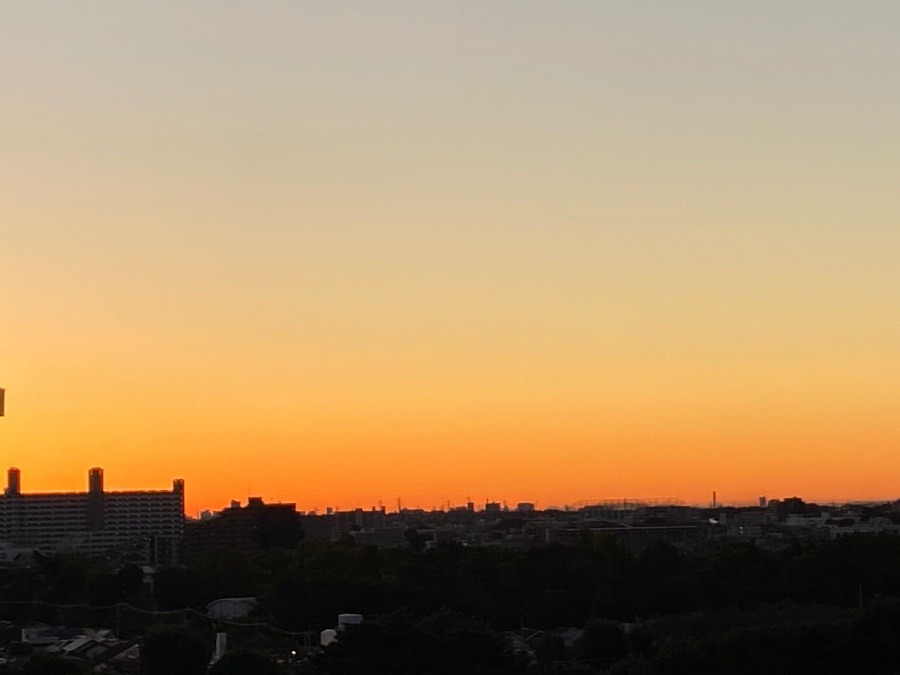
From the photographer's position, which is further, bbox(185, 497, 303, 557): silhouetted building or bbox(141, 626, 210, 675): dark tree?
bbox(185, 497, 303, 557): silhouetted building

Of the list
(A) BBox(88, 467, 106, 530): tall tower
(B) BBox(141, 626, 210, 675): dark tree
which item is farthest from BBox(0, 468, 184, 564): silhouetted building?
(B) BBox(141, 626, 210, 675): dark tree

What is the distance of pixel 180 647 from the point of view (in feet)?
97.4

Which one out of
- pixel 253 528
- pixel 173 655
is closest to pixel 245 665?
pixel 173 655

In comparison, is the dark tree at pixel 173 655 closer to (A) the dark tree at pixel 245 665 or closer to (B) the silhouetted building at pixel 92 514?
(A) the dark tree at pixel 245 665

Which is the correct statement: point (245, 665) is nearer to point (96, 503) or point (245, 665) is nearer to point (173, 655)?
point (173, 655)

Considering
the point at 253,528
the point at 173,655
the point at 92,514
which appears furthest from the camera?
the point at 92,514

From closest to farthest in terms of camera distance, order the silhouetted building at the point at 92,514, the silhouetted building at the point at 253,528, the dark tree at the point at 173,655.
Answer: the dark tree at the point at 173,655 → the silhouetted building at the point at 253,528 → the silhouetted building at the point at 92,514

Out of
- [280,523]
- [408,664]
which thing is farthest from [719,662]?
[280,523]

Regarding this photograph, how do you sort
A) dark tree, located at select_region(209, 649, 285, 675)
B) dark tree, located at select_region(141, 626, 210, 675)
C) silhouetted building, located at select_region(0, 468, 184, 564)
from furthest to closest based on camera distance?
silhouetted building, located at select_region(0, 468, 184, 564), dark tree, located at select_region(141, 626, 210, 675), dark tree, located at select_region(209, 649, 285, 675)

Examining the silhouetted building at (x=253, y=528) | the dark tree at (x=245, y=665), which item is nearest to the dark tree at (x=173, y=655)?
the dark tree at (x=245, y=665)

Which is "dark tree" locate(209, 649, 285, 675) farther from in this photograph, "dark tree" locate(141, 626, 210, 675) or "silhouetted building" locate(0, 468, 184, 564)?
"silhouetted building" locate(0, 468, 184, 564)

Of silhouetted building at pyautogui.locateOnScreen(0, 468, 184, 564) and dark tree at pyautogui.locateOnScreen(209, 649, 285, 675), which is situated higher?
silhouetted building at pyautogui.locateOnScreen(0, 468, 184, 564)

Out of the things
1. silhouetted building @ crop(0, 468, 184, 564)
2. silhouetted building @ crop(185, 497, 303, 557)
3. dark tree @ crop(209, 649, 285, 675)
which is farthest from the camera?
silhouetted building @ crop(0, 468, 184, 564)

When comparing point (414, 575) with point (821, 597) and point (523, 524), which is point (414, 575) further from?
point (523, 524)
